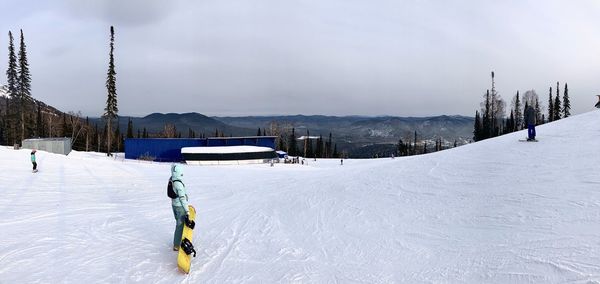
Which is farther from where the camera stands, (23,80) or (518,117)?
(518,117)

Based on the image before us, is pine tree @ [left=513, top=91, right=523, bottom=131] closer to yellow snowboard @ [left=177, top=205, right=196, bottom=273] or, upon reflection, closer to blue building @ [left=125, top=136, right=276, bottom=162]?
blue building @ [left=125, top=136, right=276, bottom=162]

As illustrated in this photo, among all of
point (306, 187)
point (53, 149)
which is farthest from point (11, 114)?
point (306, 187)

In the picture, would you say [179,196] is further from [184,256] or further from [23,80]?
[23,80]

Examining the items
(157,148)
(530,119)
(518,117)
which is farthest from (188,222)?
(518,117)

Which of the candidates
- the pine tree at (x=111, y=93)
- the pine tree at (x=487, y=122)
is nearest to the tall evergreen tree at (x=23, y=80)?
the pine tree at (x=111, y=93)

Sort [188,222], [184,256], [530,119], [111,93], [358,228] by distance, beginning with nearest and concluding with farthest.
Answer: [184,256] < [188,222] < [358,228] < [530,119] < [111,93]

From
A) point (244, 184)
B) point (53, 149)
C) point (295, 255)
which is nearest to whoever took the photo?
point (295, 255)

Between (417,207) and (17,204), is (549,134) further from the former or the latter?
(17,204)

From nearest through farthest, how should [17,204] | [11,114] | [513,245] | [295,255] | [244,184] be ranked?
1. [513,245]
2. [295,255]
3. [17,204]
4. [244,184]
5. [11,114]

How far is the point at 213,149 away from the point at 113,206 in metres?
44.6

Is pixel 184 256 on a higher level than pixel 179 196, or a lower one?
lower

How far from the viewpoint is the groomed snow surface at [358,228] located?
671 cm

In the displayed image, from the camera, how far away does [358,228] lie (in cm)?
974

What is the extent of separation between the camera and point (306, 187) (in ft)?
51.9
